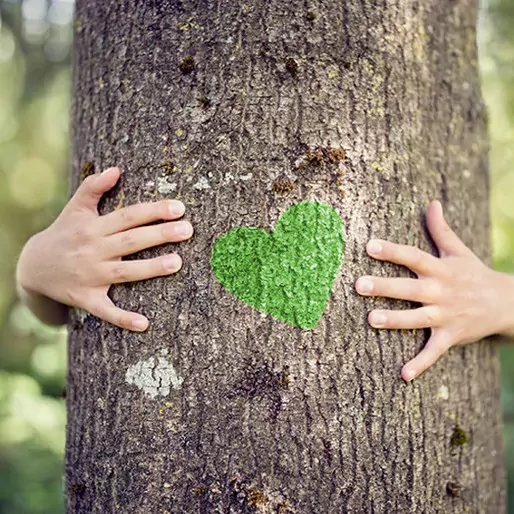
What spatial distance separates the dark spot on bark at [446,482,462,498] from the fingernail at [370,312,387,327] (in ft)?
1.82

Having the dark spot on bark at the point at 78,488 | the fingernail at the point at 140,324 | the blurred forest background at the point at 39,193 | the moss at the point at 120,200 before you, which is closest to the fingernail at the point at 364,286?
the fingernail at the point at 140,324

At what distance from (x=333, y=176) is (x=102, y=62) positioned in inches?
31.4

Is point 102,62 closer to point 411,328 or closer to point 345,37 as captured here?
point 345,37

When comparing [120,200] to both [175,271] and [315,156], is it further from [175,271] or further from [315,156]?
[315,156]

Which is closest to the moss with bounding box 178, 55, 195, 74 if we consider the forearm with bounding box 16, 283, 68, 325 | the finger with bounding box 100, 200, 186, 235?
the finger with bounding box 100, 200, 186, 235

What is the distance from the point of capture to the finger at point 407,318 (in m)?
→ 1.52

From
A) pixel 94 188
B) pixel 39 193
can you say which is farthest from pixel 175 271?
pixel 39 193

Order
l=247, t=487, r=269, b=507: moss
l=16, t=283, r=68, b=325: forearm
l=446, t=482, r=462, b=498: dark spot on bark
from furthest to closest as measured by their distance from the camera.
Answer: l=16, t=283, r=68, b=325: forearm → l=446, t=482, r=462, b=498: dark spot on bark → l=247, t=487, r=269, b=507: moss

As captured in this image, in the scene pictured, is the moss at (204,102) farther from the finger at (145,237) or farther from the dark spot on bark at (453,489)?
the dark spot on bark at (453,489)

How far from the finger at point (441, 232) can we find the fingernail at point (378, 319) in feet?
1.07

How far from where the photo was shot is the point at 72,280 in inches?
64.6

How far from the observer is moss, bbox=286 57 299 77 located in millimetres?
1535

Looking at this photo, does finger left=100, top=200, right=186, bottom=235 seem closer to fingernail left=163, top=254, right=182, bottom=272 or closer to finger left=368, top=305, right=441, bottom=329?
fingernail left=163, top=254, right=182, bottom=272

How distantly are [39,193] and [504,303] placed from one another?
325 inches
